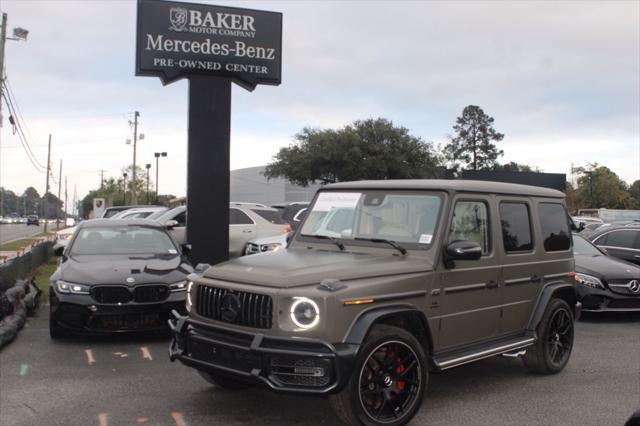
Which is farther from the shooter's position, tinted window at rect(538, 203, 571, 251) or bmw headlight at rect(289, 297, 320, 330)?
tinted window at rect(538, 203, 571, 251)

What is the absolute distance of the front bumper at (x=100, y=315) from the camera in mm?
7184

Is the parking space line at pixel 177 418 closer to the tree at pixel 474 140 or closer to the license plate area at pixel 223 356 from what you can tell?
the license plate area at pixel 223 356

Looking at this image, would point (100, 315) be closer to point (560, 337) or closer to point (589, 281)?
point (560, 337)

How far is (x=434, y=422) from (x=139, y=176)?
80801mm

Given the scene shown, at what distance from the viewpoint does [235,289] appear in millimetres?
4613

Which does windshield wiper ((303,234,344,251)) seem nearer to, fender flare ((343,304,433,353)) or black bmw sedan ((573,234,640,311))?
fender flare ((343,304,433,353))

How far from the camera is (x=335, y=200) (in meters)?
5.87

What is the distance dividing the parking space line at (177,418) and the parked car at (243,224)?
28.0 ft

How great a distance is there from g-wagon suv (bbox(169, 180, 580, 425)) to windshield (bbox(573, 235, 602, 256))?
4.40 m

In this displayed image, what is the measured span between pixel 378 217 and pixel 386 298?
1092 mm

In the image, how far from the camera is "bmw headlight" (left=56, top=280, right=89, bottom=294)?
286 inches

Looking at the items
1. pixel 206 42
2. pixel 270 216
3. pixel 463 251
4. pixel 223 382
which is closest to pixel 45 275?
pixel 270 216

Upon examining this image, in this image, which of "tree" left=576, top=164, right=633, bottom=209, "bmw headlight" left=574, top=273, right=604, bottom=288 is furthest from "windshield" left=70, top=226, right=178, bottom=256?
"tree" left=576, top=164, right=633, bottom=209

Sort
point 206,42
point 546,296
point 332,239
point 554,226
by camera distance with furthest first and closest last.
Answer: point 206,42
point 554,226
point 546,296
point 332,239
